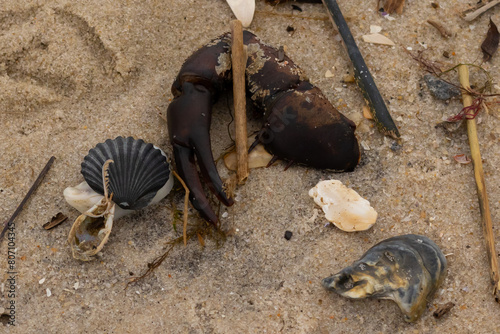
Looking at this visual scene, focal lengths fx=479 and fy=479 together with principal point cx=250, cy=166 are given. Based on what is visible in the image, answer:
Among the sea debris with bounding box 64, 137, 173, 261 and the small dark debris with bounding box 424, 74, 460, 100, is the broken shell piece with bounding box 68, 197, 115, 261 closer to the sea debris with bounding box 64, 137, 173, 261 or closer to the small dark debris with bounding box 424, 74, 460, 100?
the sea debris with bounding box 64, 137, 173, 261

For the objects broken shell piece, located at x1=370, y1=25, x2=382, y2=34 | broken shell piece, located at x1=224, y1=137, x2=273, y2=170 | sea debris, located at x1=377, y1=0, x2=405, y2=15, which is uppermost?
sea debris, located at x1=377, y1=0, x2=405, y2=15

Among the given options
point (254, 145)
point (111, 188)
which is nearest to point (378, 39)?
point (254, 145)

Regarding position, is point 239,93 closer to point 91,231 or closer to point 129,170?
point 129,170

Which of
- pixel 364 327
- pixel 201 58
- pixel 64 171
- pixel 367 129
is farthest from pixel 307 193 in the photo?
pixel 64 171

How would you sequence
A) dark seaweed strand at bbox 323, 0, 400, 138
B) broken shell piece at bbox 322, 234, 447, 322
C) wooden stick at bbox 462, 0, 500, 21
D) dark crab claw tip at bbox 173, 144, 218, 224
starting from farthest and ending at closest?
wooden stick at bbox 462, 0, 500, 21, dark seaweed strand at bbox 323, 0, 400, 138, dark crab claw tip at bbox 173, 144, 218, 224, broken shell piece at bbox 322, 234, 447, 322

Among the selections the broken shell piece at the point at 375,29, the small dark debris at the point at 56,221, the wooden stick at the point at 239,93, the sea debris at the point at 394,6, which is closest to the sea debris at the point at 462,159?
the broken shell piece at the point at 375,29

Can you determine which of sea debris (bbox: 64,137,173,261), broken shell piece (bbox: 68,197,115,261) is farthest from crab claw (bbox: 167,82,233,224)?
broken shell piece (bbox: 68,197,115,261)

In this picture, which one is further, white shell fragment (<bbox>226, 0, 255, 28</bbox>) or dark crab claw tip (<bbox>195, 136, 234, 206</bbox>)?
white shell fragment (<bbox>226, 0, 255, 28</bbox>)
